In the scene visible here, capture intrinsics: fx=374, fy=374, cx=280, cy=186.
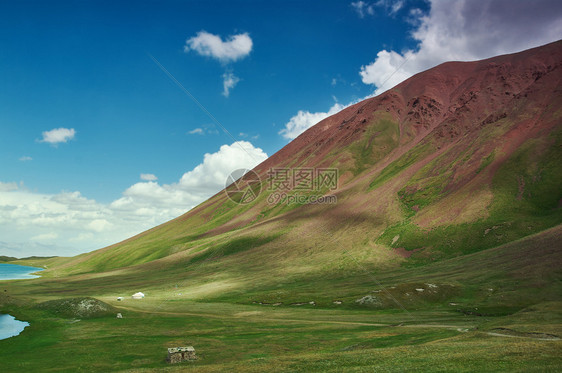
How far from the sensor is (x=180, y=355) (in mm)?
44719

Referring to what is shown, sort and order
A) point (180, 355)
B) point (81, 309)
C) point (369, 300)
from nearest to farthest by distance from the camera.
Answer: point (180, 355)
point (81, 309)
point (369, 300)

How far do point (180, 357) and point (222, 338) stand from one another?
15.3 metres

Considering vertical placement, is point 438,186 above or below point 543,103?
below

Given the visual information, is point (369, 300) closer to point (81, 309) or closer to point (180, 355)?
point (180, 355)

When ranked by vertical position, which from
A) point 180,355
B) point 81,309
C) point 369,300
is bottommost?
point 369,300

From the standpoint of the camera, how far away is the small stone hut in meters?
44.3

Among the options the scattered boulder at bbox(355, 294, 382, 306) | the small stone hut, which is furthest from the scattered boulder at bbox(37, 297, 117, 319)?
the scattered boulder at bbox(355, 294, 382, 306)

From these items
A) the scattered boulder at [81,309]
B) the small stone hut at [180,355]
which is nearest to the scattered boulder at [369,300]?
the small stone hut at [180,355]

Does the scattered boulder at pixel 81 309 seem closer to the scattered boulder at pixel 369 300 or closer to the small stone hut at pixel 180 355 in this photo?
the small stone hut at pixel 180 355

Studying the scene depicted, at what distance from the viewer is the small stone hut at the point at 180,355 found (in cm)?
4434

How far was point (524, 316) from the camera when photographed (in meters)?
59.2

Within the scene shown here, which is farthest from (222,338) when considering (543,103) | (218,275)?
(543,103)

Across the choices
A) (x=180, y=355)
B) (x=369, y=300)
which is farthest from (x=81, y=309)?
(x=369, y=300)

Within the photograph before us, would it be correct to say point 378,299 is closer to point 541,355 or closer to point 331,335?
point 331,335
